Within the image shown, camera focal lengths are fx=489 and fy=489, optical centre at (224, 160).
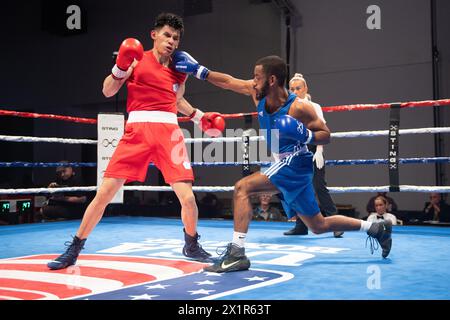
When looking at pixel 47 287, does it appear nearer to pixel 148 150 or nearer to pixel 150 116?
pixel 148 150

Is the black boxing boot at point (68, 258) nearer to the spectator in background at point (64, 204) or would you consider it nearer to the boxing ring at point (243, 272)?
the boxing ring at point (243, 272)

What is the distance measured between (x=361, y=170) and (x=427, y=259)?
4.86 metres

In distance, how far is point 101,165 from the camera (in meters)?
4.30

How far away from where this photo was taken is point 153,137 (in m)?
2.42

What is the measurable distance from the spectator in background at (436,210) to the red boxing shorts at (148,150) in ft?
13.8

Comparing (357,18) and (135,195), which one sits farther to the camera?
(135,195)

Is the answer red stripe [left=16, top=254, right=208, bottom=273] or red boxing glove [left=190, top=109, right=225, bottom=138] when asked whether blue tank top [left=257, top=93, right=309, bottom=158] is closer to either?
red boxing glove [left=190, top=109, right=225, bottom=138]

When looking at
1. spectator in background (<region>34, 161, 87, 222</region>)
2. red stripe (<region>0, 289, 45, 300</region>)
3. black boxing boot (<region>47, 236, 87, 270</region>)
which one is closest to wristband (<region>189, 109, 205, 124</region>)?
black boxing boot (<region>47, 236, 87, 270</region>)

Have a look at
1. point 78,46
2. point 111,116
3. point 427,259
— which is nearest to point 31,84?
point 78,46

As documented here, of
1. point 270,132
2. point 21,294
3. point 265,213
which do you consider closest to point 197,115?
point 270,132

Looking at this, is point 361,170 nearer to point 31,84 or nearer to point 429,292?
point 429,292

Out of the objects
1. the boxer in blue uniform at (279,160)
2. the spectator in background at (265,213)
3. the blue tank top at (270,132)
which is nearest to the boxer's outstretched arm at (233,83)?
the boxer in blue uniform at (279,160)

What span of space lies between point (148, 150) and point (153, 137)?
0.07 metres

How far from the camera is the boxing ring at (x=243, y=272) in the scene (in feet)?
5.63
